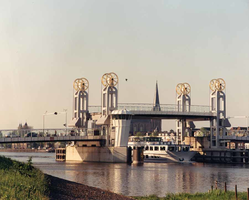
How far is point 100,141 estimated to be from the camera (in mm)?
155375

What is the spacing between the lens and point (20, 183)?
3253 cm

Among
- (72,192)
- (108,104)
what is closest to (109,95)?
(108,104)

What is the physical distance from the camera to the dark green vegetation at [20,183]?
29.5 meters

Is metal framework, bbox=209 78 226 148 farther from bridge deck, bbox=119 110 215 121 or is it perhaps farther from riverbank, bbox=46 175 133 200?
riverbank, bbox=46 175 133 200

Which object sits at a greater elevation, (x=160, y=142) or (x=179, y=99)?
(x=179, y=99)

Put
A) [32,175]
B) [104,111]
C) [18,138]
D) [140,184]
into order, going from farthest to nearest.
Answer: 1. [104,111]
2. [18,138]
3. [140,184]
4. [32,175]

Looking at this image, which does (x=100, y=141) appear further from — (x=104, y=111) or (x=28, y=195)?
(x=28, y=195)

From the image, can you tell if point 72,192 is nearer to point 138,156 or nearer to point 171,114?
point 138,156

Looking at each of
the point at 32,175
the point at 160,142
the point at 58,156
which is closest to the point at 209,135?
the point at 160,142

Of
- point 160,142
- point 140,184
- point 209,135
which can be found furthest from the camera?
point 209,135

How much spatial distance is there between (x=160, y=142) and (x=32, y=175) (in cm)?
12539

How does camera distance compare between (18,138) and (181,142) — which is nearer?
(18,138)

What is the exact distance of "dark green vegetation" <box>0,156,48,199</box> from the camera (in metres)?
29.5

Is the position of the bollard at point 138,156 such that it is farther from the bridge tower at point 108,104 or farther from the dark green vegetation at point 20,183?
the dark green vegetation at point 20,183
